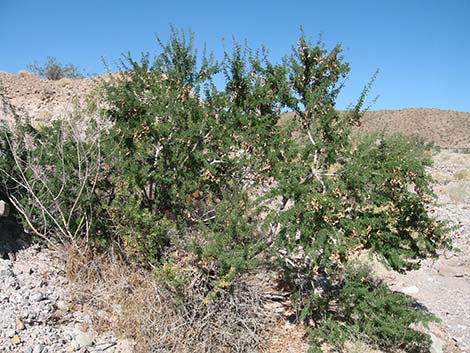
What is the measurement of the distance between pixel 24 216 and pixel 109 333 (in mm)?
2550

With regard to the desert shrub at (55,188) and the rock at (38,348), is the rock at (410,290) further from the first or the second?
the rock at (38,348)

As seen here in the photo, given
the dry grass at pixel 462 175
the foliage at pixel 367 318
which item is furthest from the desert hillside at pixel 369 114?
the foliage at pixel 367 318

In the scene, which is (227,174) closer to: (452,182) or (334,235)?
(334,235)

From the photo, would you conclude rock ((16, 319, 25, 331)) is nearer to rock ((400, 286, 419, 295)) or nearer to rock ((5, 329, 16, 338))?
rock ((5, 329, 16, 338))

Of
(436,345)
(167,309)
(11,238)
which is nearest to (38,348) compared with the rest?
(167,309)

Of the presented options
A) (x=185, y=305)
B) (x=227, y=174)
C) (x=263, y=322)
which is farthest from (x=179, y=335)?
(x=227, y=174)

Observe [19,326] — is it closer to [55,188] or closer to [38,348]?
[38,348]

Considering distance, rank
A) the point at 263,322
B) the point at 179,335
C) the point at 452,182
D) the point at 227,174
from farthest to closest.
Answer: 1. the point at 452,182
2. the point at 227,174
3. the point at 263,322
4. the point at 179,335

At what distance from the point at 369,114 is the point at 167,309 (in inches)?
2389

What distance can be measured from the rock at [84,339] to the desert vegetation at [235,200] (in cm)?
49

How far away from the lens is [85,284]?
20.7 ft

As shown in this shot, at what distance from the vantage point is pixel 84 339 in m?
5.46

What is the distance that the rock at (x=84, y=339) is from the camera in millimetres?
5402

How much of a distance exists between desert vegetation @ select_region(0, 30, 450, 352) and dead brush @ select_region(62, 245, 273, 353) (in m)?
0.03
